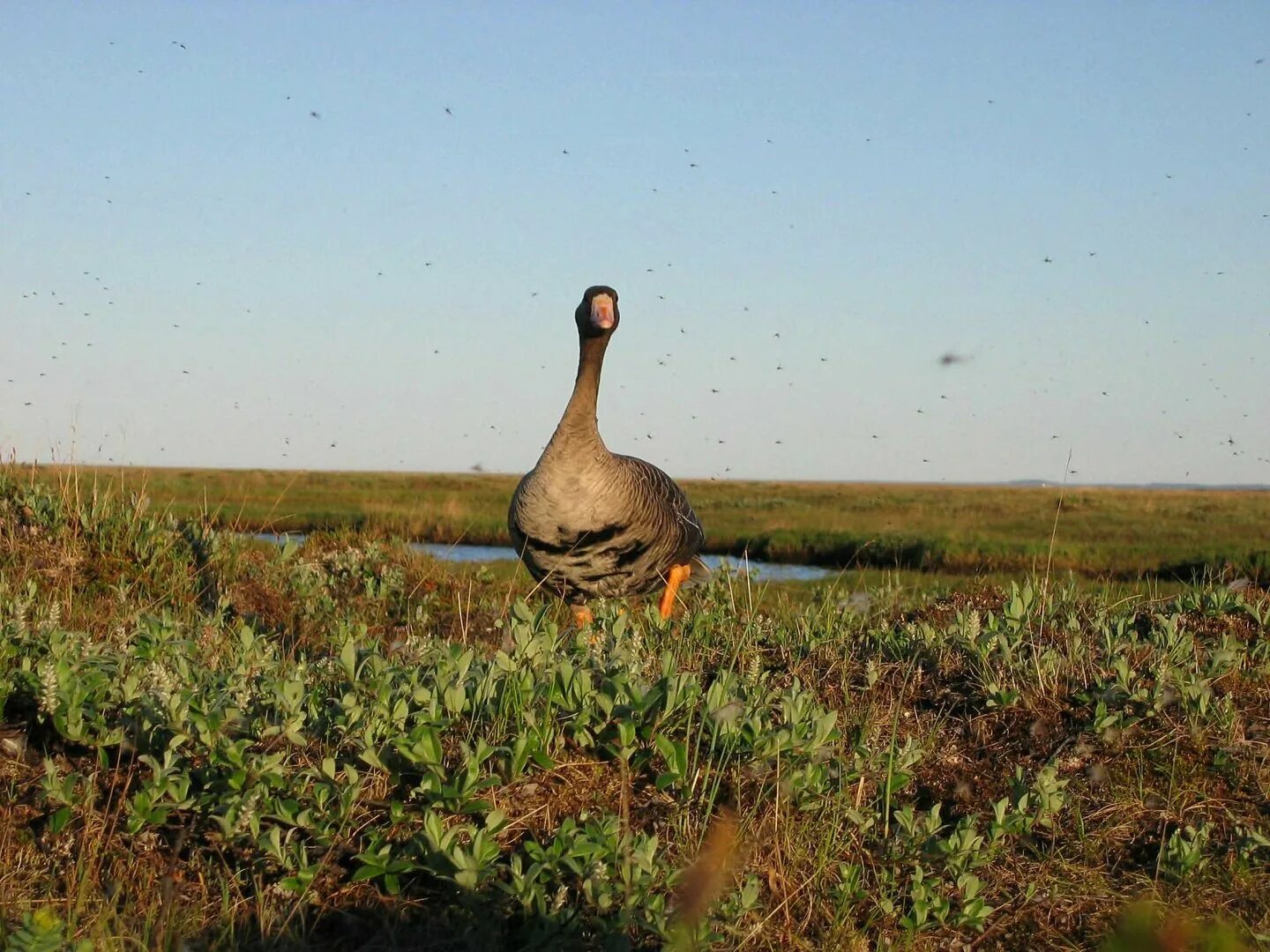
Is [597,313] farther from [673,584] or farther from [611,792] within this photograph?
[611,792]

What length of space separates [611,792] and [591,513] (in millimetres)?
4586

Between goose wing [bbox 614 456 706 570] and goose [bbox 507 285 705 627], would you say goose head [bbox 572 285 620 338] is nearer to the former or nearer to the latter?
goose [bbox 507 285 705 627]

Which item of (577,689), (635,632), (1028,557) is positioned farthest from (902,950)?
(1028,557)

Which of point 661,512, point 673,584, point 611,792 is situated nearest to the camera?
point 611,792

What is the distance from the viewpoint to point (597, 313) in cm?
941

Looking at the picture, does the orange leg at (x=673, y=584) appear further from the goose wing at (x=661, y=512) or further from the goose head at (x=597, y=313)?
the goose head at (x=597, y=313)

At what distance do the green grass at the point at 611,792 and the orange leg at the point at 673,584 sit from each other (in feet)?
12.4

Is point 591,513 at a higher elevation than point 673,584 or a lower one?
higher

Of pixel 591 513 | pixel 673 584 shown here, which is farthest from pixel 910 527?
pixel 591 513

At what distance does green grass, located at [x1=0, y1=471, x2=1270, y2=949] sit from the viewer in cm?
364

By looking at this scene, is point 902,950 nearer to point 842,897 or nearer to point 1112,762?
point 842,897

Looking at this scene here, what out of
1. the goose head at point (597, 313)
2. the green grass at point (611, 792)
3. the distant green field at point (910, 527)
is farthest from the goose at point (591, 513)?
the distant green field at point (910, 527)

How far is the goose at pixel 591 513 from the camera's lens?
8648mm

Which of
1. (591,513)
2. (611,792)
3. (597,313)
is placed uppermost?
(597,313)
